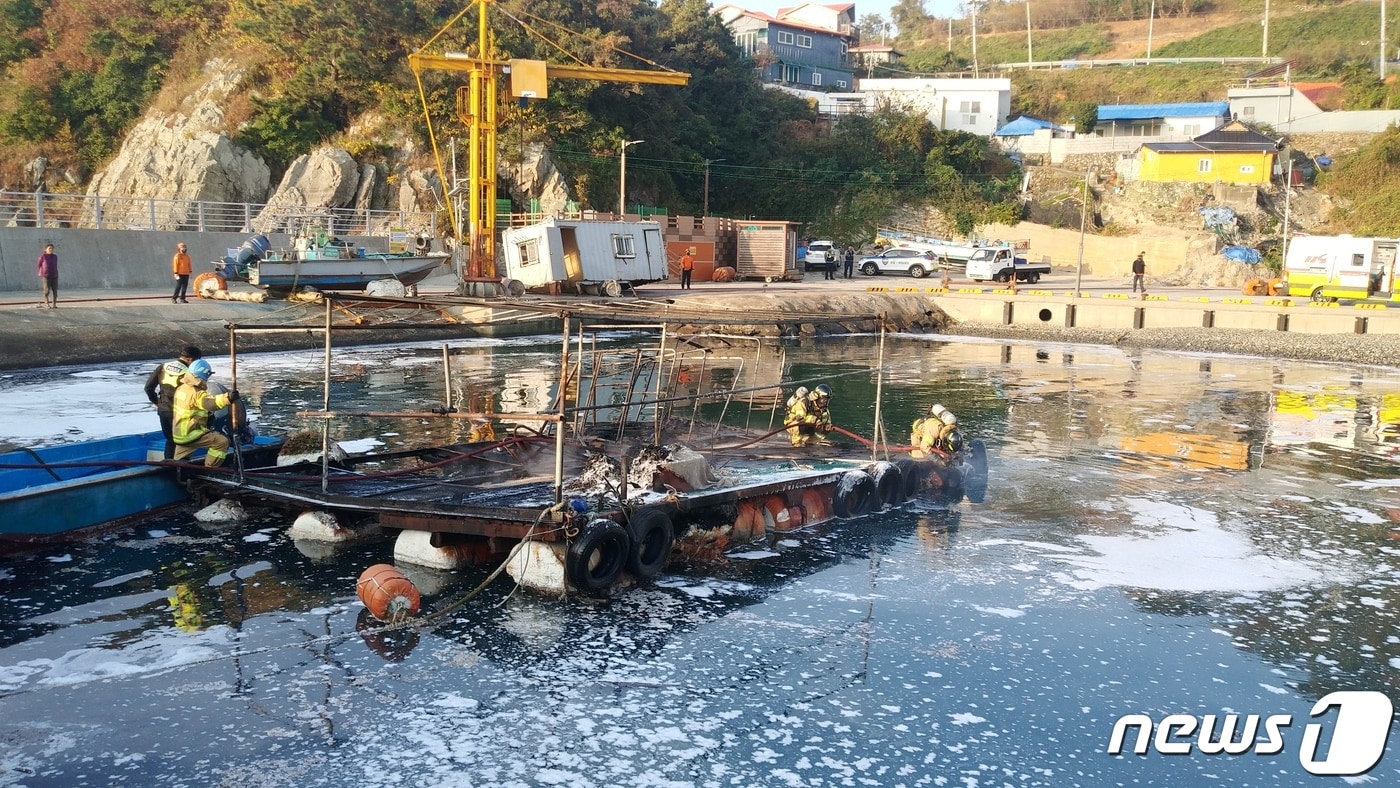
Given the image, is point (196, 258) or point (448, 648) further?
point (196, 258)

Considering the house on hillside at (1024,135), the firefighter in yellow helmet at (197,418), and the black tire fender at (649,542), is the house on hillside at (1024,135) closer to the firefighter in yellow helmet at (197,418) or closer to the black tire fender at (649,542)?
the black tire fender at (649,542)

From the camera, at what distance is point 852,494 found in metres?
12.6

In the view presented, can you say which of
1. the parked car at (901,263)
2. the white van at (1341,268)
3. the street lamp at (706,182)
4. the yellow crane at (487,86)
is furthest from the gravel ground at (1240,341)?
the street lamp at (706,182)

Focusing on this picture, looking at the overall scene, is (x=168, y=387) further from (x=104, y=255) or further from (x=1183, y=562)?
(x=104, y=255)

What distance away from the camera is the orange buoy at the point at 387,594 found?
8680mm

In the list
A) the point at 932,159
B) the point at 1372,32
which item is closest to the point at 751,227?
the point at 932,159

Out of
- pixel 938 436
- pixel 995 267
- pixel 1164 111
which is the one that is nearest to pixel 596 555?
pixel 938 436

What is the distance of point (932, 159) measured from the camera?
6216cm

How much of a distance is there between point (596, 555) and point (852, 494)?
163 inches

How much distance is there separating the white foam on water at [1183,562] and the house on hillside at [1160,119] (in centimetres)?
5955

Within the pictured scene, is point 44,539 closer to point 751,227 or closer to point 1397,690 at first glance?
point 1397,690

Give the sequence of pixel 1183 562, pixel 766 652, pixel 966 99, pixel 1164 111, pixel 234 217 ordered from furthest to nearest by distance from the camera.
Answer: pixel 966 99
pixel 1164 111
pixel 234 217
pixel 1183 562
pixel 766 652

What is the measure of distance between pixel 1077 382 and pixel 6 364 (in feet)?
82.4

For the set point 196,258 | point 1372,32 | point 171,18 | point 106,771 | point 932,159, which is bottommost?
point 106,771
